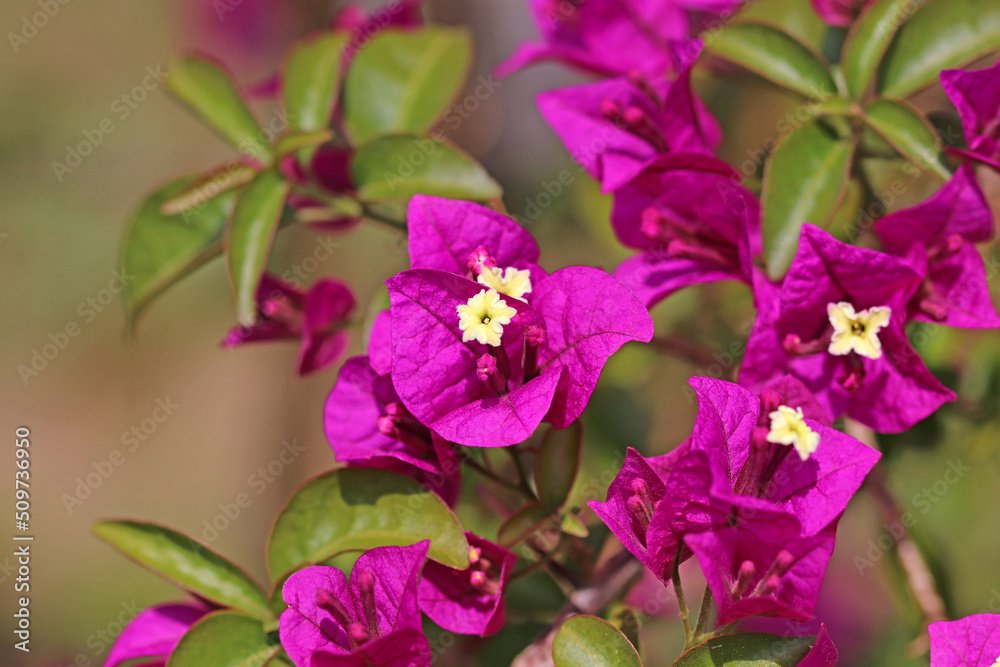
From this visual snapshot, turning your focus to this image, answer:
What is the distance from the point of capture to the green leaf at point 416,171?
2.81ft

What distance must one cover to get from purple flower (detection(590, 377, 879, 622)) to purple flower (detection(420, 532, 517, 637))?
0.14m

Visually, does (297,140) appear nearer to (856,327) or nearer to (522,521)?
(522,521)

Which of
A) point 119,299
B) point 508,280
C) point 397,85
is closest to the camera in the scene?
point 508,280

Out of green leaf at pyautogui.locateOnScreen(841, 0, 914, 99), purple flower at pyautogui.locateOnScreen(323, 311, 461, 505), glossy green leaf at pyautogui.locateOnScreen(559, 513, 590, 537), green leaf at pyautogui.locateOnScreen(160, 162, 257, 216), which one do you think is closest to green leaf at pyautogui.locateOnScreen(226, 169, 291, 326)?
green leaf at pyautogui.locateOnScreen(160, 162, 257, 216)

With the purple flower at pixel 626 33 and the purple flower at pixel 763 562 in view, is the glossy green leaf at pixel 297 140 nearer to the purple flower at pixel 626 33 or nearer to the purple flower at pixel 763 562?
the purple flower at pixel 626 33

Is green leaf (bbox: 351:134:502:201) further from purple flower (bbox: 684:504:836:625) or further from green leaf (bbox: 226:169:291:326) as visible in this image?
purple flower (bbox: 684:504:836:625)

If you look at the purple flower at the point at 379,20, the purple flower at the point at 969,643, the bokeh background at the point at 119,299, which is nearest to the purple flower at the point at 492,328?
the purple flower at the point at 969,643

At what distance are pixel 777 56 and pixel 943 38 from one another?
0.16 metres

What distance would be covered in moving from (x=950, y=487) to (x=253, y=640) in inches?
44.2

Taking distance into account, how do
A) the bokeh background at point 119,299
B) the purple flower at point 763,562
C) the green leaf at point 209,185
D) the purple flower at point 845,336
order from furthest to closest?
the bokeh background at point 119,299 → the green leaf at point 209,185 → the purple flower at point 845,336 → the purple flower at point 763,562

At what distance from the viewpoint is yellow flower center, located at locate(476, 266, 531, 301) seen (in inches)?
27.2

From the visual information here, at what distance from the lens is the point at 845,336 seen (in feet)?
2.39

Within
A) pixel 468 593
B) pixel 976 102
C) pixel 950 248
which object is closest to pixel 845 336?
pixel 950 248

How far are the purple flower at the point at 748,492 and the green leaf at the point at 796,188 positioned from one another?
5.7 inches
